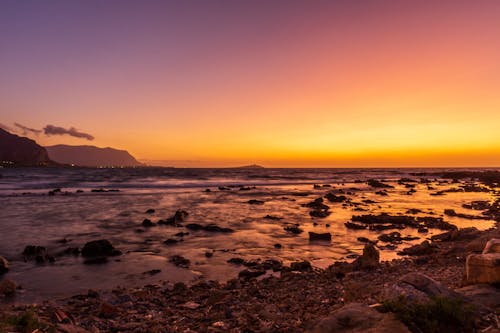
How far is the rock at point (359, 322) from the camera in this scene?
5203 millimetres

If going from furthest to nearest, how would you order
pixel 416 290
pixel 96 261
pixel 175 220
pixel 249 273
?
1. pixel 175 220
2. pixel 96 261
3. pixel 249 273
4. pixel 416 290

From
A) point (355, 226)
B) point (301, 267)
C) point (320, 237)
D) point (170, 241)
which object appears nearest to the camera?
point (301, 267)

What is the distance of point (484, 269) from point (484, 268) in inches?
0.9

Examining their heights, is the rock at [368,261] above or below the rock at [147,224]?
above

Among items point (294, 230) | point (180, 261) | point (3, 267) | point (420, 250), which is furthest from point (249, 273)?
point (3, 267)

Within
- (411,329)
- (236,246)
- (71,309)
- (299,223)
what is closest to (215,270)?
(236,246)

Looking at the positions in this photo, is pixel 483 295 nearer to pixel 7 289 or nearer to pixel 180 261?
pixel 180 261

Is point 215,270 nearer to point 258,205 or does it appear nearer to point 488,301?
point 488,301

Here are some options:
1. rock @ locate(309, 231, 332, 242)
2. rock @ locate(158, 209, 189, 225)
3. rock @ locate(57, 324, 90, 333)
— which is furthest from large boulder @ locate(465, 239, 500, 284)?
rock @ locate(158, 209, 189, 225)

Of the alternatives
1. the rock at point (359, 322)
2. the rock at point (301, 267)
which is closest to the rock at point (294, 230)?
the rock at point (301, 267)

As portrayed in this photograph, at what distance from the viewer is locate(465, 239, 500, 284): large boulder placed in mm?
6895

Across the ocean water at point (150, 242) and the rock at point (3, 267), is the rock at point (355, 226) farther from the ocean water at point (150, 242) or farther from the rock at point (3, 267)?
the rock at point (3, 267)

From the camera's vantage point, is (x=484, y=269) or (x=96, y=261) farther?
(x=96, y=261)

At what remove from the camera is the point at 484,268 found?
7125mm
